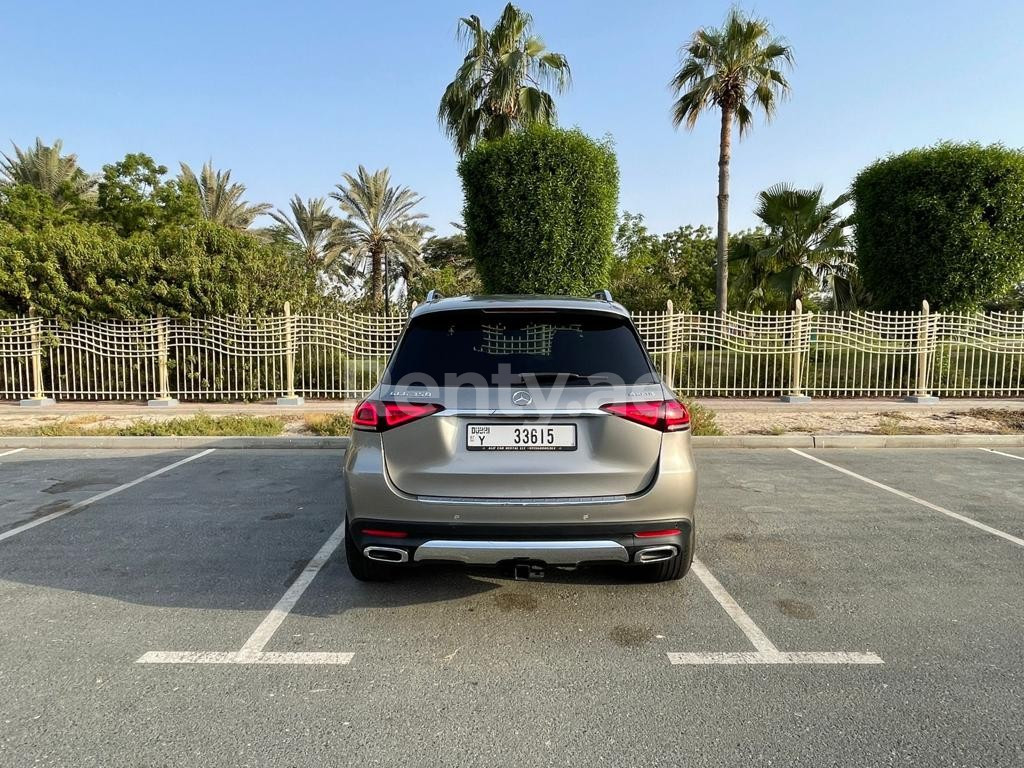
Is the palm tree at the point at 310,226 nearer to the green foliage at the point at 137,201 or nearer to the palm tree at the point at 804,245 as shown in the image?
the green foliage at the point at 137,201

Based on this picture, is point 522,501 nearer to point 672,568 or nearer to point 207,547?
point 672,568

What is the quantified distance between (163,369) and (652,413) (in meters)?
12.8

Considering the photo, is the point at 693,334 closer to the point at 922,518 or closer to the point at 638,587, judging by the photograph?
the point at 922,518

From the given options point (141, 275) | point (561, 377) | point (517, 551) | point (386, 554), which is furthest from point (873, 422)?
point (141, 275)

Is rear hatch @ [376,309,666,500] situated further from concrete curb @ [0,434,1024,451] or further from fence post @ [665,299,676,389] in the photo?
fence post @ [665,299,676,389]

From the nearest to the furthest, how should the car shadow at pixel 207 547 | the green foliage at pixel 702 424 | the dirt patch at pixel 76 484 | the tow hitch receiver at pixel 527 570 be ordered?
1. the tow hitch receiver at pixel 527 570
2. the car shadow at pixel 207 547
3. the dirt patch at pixel 76 484
4. the green foliage at pixel 702 424

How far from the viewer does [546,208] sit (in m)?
13.7

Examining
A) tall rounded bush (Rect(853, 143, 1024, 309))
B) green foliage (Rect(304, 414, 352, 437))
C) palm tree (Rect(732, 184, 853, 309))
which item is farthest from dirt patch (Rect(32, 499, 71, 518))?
palm tree (Rect(732, 184, 853, 309))

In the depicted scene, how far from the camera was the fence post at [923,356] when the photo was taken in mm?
13344

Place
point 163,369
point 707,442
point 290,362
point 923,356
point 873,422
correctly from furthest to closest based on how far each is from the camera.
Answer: point 923,356
point 290,362
point 163,369
point 873,422
point 707,442

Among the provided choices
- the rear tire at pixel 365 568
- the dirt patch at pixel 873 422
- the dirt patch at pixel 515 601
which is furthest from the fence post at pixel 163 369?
the dirt patch at pixel 515 601

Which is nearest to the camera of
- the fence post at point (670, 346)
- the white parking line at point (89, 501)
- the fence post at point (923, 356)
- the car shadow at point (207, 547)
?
the car shadow at point (207, 547)

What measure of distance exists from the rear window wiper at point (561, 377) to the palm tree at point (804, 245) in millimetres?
18472

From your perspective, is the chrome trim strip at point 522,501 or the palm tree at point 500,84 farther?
the palm tree at point 500,84
